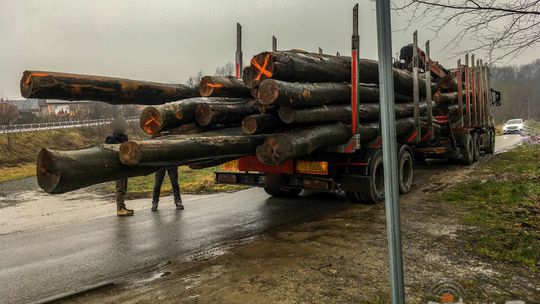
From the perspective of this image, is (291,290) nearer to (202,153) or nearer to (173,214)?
(202,153)

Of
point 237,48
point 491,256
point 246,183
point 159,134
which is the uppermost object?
point 237,48

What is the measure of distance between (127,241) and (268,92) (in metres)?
3.04

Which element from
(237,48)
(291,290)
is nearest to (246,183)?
(237,48)

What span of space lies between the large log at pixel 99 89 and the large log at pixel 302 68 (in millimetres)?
1271

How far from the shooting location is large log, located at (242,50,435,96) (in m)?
5.86

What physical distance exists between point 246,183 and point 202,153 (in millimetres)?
2810

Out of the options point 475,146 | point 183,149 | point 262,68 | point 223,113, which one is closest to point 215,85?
point 223,113

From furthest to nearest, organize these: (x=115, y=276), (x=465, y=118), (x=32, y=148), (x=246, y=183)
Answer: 1. (x=32, y=148)
2. (x=465, y=118)
3. (x=246, y=183)
4. (x=115, y=276)

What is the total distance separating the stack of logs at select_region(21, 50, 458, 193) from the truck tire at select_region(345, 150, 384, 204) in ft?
1.47

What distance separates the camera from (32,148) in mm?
29844

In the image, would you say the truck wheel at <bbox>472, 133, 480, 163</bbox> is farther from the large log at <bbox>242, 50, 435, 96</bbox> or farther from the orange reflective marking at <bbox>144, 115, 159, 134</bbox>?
the orange reflective marking at <bbox>144, 115, 159, 134</bbox>

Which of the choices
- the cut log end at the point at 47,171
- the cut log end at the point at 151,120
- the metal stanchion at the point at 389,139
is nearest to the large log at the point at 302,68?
the cut log end at the point at 151,120

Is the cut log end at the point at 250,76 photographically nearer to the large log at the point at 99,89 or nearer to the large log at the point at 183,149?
the large log at the point at 183,149

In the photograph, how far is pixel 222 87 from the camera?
6430 mm
